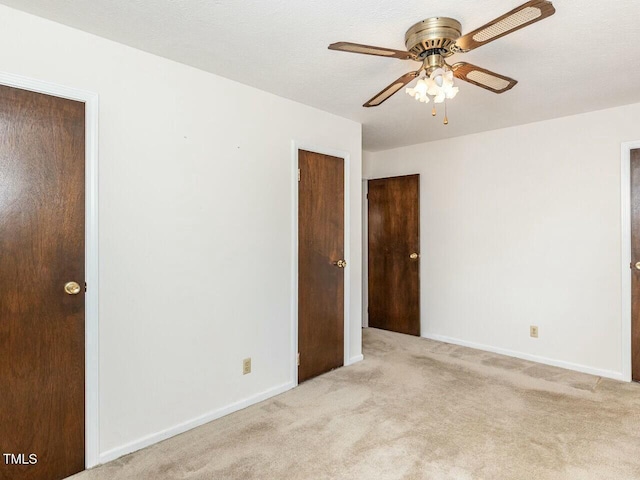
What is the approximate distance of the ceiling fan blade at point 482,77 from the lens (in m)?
1.89

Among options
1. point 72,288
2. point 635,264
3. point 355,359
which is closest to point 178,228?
point 72,288

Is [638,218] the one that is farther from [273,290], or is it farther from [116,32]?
[116,32]

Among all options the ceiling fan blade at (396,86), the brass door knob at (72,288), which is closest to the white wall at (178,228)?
the brass door knob at (72,288)

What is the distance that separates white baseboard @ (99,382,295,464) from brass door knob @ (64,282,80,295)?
2.93ft

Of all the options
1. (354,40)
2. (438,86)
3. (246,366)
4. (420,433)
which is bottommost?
(420,433)

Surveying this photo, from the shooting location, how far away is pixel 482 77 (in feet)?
6.45

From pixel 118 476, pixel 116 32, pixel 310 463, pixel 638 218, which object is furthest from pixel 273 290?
pixel 638 218

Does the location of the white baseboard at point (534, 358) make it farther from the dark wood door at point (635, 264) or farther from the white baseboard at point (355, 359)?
the white baseboard at point (355, 359)

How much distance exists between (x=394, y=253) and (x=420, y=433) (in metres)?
2.60

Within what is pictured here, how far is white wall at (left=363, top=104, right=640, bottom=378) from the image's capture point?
329cm

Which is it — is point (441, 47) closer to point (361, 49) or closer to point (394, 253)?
point (361, 49)

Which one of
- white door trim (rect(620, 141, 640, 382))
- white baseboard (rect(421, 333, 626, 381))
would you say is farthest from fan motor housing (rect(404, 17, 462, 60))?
white baseboard (rect(421, 333, 626, 381))

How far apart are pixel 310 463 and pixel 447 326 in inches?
108

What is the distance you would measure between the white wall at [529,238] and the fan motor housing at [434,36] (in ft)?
6.45
